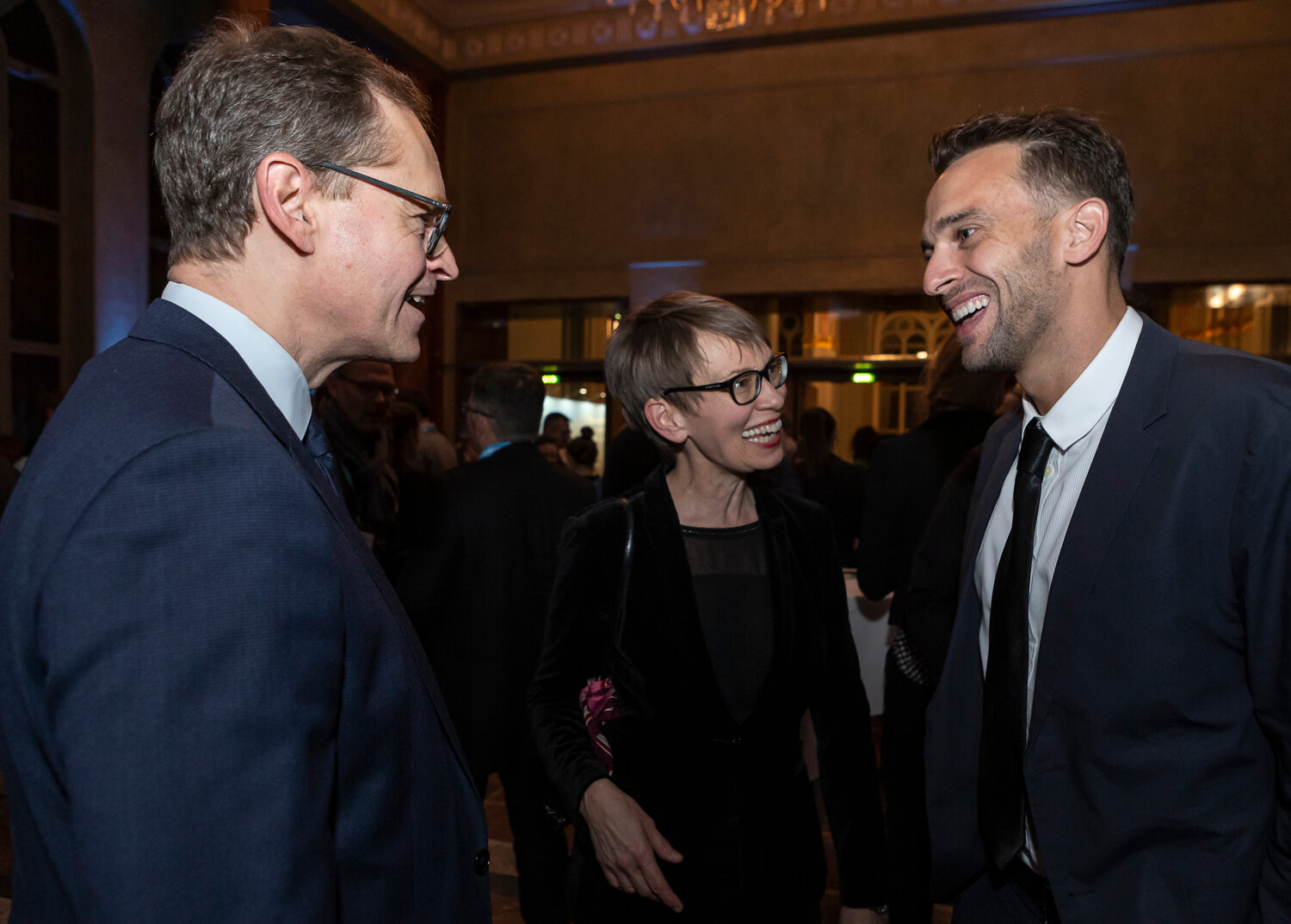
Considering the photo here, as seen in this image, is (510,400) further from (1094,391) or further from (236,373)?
(236,373)

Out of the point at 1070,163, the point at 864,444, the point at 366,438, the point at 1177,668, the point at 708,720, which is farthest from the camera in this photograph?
the point at 864,444

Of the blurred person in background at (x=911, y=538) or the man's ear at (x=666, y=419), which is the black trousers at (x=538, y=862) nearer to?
the blurred person in background at (x=911, y=538)

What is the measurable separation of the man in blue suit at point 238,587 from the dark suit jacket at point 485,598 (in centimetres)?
194

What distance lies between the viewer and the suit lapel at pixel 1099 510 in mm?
1347

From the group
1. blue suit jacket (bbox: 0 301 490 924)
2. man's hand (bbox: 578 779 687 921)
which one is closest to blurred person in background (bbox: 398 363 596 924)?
man's hand (bbox: 578 779 687 921)

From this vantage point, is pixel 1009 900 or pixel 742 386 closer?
pixel 1009 900

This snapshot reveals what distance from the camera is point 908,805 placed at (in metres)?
2.72

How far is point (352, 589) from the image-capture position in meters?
0.93

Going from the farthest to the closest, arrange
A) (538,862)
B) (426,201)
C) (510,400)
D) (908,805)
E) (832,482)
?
(832,482) → (510,400) → (538,862) → (908,805) → (426,201)

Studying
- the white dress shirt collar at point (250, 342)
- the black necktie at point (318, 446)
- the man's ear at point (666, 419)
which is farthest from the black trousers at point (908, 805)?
the white dress shirt collar at point (250, 342)

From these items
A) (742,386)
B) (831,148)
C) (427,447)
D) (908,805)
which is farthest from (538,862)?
(831,148)

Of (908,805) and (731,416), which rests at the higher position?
(731,416)

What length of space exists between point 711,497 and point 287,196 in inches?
46.1

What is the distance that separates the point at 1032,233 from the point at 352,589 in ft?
4.47
